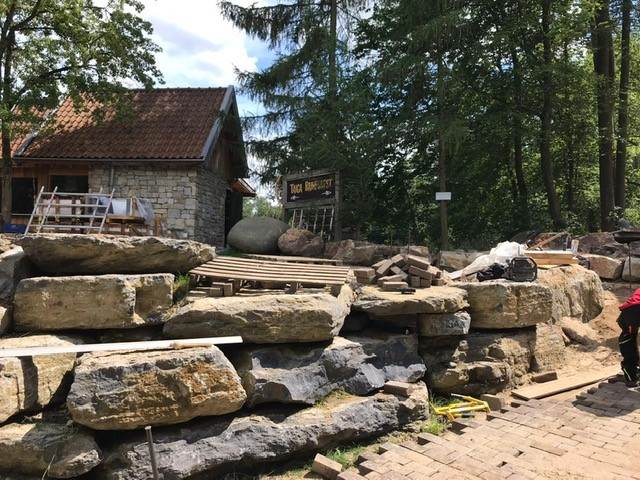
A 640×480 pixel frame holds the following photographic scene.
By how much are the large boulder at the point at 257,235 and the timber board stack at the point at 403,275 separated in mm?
3097

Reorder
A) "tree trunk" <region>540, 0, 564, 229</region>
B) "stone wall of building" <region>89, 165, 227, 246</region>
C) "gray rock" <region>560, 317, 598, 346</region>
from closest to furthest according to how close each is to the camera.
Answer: "gray rock" <region>560, 317, 598, 346</region> < "tree trunk" <region>540, 0, 564, 229</region> < "stone wall of building" <region>89, 165, 227, 246</region>

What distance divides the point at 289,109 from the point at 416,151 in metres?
3.83

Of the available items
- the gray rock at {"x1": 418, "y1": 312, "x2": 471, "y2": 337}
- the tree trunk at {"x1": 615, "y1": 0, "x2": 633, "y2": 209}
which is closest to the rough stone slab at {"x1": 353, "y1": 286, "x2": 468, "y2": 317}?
the gray rock at {"x1": 418, "y1": 312, "x2": 471, "y2": 337}

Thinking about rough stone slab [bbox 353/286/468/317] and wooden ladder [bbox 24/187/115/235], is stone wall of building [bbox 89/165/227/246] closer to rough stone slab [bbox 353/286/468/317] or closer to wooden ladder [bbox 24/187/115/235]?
wooden ladder [bbox 24/187/115/235]

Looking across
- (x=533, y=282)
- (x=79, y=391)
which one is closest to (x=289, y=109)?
(x=533, y=282)

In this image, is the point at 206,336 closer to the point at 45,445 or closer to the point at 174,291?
the point at 174,291

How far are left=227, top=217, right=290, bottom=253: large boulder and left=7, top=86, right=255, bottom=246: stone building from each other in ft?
12.5

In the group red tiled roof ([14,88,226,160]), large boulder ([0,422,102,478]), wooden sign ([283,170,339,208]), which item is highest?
red tiled roof ([14,88,226,160])

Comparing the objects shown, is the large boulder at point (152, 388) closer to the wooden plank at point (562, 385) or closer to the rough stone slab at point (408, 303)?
the rough stone slab at point (408, 303)

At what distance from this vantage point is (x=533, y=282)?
22.5ft

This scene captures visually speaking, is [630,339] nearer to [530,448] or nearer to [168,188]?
[530,448]

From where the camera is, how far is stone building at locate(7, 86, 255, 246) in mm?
13750

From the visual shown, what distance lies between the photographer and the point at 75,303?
16.0 ft

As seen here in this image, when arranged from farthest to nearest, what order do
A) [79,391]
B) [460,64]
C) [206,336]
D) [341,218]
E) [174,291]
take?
[460,64] → [341,218] → [174,291] → [206,336] → [79,391]
